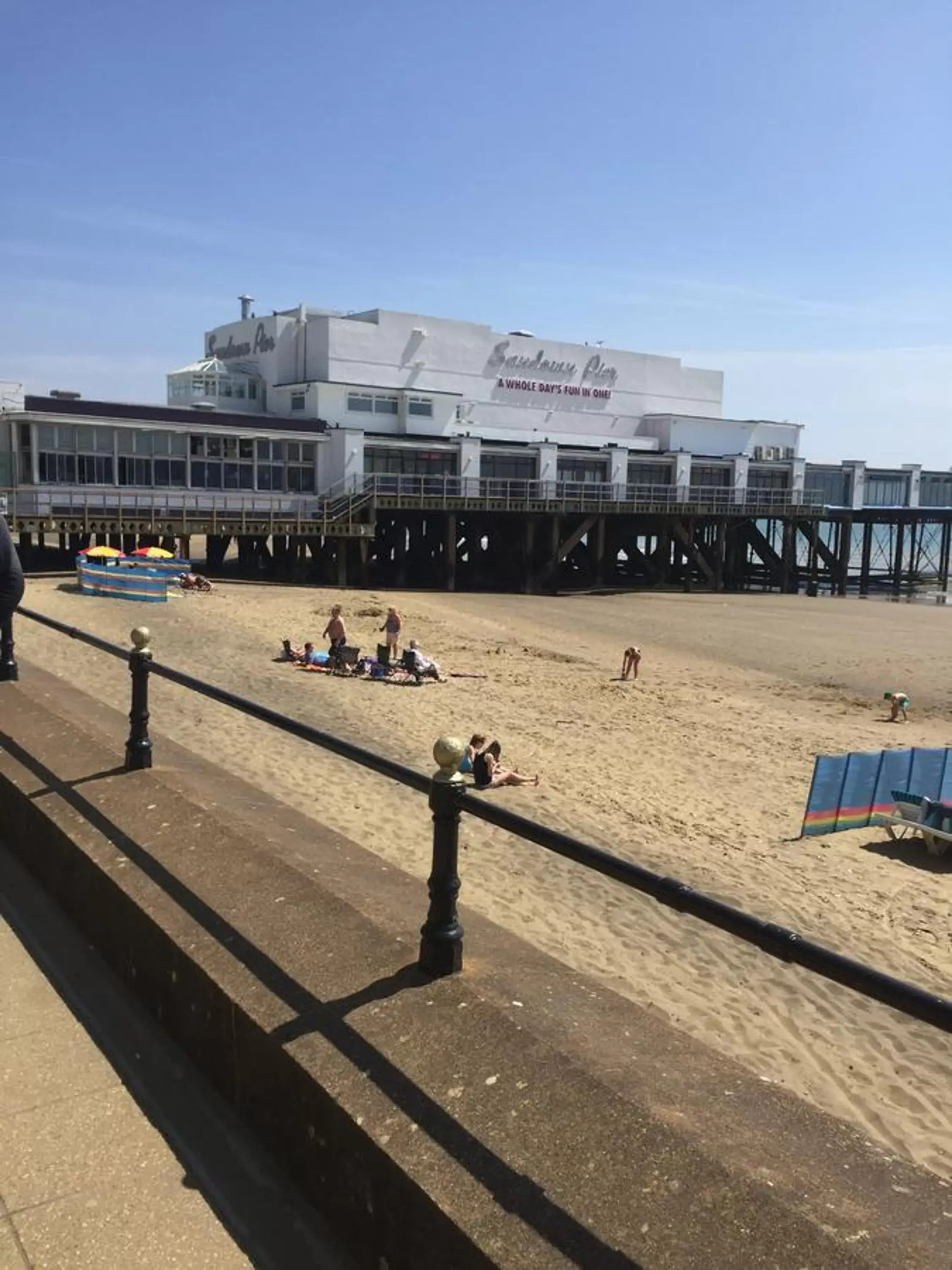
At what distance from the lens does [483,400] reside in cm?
4625

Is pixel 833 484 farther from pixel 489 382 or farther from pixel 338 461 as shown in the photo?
pixel 338 461

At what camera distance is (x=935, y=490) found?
67812 mm

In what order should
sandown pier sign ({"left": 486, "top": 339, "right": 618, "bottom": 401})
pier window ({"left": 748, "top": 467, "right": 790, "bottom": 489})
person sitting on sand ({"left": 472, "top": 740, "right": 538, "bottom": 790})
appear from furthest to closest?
pier window ({"left": 748, "top": 467, "right": 790, "bottom": 489}) < sandown pier sign ({"left": 486, "top": 339, "right": 618, "bottom": 401}) < person sitting on sand ({"left": 472, "top": 740, "right": 538, "bottom": 790})

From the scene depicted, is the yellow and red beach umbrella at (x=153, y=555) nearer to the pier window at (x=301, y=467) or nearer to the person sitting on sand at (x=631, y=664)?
the pier window at (x=301, y=467)

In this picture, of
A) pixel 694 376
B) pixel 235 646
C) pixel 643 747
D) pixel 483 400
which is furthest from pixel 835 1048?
pixel 694 376

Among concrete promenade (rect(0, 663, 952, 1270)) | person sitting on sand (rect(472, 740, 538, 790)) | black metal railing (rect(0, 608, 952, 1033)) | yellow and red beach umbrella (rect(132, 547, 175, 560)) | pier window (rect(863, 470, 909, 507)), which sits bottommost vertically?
person sitting on sand (rect(472, 740, 538, 790))

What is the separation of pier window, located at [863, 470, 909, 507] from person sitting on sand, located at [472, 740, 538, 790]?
58395 millimetres

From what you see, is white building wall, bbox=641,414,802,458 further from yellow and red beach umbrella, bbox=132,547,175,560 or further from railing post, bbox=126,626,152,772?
railing post, bbox=126,626,152,772

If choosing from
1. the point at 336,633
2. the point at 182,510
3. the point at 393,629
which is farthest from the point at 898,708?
the point at 182,510

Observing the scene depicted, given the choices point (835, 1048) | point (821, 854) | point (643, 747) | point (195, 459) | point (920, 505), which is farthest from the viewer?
point (920, 505)

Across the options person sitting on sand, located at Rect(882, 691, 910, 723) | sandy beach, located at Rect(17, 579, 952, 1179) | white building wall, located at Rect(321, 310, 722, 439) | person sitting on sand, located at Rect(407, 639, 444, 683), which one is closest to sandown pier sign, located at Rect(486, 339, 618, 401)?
white building wall, located at Rect(321, 310, 722, 439)

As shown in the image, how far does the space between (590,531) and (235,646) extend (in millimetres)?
34499

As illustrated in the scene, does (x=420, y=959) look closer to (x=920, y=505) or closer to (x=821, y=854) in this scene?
(x=821, y=854)

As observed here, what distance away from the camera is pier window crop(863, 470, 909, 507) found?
64312 mm
